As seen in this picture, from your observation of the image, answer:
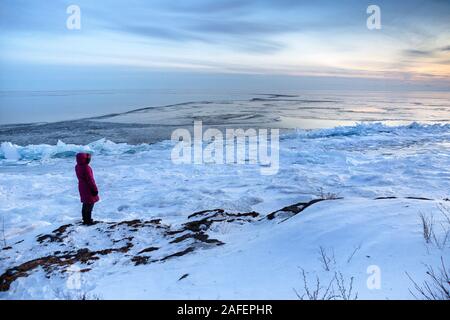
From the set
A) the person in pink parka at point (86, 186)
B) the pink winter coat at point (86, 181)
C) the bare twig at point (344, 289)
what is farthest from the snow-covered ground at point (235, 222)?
the pink winter coat at point (86, 181)

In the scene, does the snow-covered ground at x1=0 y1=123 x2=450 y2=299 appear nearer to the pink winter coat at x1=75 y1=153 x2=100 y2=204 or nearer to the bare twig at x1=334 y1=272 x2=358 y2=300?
the bare twig at x1=334 y1=272 x2=358 y2=300

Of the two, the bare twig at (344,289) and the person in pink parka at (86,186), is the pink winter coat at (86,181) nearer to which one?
the person in pink parka at (86,186)

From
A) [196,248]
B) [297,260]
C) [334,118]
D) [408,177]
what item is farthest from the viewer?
[334,118]

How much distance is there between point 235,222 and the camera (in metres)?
6.63

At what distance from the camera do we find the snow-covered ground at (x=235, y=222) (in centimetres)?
391

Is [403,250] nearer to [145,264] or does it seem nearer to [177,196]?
[145,264]

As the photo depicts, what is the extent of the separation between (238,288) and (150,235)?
283cm

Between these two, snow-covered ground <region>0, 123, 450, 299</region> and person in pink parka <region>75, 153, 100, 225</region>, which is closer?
snow-covered ground <region>0, 123, 450, 299</region>

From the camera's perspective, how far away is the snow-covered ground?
12.8 feet

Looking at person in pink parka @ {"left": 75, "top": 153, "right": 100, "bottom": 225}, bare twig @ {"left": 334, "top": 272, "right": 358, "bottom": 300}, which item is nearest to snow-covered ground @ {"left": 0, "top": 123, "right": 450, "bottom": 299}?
bare twig @ {"left": 334, "top": 272, "right": 358, "bottom": 300}

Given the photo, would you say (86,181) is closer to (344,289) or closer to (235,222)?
(235,222)

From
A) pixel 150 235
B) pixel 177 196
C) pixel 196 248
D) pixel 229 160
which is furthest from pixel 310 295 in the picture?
pixel 229 160

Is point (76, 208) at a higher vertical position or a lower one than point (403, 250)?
lower
